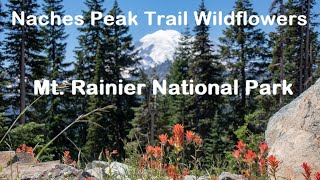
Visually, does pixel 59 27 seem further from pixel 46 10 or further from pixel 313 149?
pixel 313 149

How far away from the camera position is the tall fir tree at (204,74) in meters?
44.5

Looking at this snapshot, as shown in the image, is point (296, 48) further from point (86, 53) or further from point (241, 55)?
point (86, 53)

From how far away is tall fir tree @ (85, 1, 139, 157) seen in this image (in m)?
42.6

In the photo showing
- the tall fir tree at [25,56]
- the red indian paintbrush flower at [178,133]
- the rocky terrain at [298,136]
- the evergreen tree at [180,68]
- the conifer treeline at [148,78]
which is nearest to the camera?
the red indian paintbrush flower at [178,133]

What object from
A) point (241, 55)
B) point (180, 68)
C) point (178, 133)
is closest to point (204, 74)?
point (241, 55)

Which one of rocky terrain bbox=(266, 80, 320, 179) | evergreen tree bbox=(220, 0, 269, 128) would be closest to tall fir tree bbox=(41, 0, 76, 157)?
evergreen tree bbox=(220, 0, 269, 128)

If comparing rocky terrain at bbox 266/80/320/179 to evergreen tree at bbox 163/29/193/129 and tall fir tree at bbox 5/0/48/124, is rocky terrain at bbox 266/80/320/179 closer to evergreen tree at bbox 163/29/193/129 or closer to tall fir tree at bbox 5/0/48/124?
tall fir tree at bbox 5/0/48/124

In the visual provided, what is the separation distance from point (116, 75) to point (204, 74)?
807 centimetres

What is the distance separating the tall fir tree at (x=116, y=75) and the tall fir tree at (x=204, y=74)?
5738mm

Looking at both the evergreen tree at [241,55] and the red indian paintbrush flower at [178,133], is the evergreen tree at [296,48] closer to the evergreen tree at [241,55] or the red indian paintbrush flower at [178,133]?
the evergreen tree at [241,55]

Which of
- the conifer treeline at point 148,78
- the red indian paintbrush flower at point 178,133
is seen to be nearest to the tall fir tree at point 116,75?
the conifer treeline at point 148,78

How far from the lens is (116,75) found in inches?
1839

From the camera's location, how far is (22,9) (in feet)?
98.1

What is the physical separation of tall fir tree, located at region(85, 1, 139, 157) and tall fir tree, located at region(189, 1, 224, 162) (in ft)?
18.8
